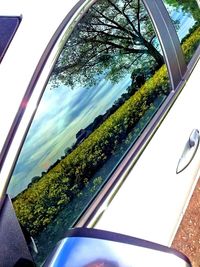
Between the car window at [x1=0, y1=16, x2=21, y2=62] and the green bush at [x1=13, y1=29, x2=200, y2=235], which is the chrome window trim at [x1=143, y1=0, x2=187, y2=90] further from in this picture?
the car window at [x1=0, y1=16, x2=21, y2=62]

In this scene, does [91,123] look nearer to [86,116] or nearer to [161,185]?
[86,116]

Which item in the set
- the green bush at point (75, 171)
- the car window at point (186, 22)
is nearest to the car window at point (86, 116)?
the green bush at point (75, 171)

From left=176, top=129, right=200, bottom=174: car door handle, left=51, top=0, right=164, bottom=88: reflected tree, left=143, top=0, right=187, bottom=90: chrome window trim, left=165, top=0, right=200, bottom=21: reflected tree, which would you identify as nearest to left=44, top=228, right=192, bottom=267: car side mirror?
left=51, top=0, right=164, bottom=88: reflected tree

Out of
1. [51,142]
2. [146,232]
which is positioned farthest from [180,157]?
[51,142]

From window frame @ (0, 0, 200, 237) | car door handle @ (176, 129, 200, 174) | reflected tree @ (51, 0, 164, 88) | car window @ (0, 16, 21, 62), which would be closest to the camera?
window frame @ (0, 0, 200, 237)

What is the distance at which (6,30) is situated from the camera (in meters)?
1.58

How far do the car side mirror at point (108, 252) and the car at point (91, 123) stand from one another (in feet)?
0.65

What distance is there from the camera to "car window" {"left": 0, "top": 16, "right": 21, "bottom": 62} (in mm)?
1516

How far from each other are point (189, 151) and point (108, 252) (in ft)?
3.51

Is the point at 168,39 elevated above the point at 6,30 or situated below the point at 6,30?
below

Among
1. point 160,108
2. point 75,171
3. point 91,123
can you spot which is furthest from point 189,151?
point 75,171

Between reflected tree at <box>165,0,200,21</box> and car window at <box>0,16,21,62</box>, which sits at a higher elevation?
car window at <box>0,16,21,62</box>

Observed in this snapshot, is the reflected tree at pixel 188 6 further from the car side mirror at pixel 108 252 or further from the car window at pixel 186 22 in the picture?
the car side mirror at pixel 108 252

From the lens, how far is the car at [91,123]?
1.42m
